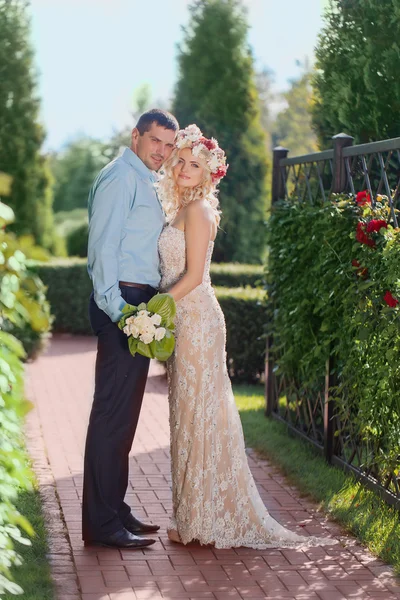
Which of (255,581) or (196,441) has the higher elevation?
(196,441)

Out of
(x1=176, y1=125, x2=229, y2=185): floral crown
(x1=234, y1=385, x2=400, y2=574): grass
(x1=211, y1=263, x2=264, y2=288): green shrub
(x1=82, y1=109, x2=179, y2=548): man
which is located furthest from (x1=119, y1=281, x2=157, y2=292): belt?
(x1=211, y1=263, x2=264, y2=288): green shrub

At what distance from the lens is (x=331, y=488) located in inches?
242

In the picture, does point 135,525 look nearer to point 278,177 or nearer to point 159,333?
point 159,333

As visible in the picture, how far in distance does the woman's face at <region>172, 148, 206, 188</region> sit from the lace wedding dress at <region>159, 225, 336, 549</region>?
0.87ft

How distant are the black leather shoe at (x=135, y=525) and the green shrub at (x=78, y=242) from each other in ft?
49.8

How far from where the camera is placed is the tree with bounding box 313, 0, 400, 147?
7.00m

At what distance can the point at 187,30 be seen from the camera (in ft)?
54.7

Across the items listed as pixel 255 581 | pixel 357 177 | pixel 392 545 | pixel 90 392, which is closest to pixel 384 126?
pixel 357 177

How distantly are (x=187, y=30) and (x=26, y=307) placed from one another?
1488 centimetres

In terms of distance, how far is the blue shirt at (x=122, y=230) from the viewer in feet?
15.5

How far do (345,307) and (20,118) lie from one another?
1058 centimetres

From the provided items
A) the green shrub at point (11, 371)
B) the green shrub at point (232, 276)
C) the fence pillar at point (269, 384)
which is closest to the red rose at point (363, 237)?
the fence pillar at point (269, 384)

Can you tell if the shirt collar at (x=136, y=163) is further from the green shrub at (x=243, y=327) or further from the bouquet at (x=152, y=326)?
the green shrub at (x=243, y=327)

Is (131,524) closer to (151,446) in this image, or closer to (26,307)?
(151,446)
